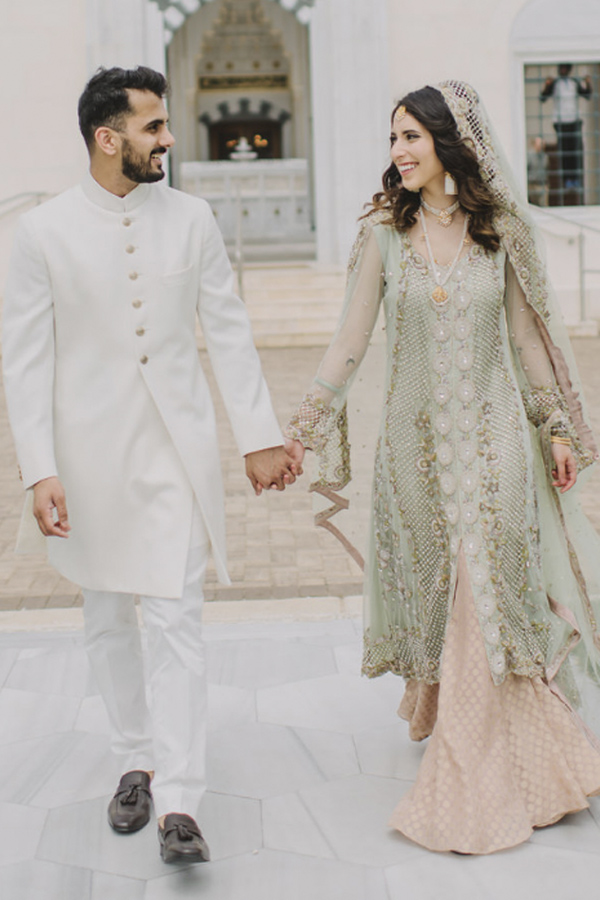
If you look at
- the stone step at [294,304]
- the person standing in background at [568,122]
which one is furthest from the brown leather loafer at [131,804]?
the person standing in background at [568,122]

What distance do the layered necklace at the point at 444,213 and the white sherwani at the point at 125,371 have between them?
60 centimetres

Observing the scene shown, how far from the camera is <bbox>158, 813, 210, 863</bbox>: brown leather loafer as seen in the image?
9.19 ft

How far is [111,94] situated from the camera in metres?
2.95

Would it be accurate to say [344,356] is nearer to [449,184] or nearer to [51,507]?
[449,184]

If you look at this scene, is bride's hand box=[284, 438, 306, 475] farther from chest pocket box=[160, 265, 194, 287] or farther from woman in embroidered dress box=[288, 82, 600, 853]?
chest pocket box=[160, 265, 194, 287]

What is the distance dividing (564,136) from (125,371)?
48.8 feet

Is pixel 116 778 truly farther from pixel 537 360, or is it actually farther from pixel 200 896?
pixel 537 360

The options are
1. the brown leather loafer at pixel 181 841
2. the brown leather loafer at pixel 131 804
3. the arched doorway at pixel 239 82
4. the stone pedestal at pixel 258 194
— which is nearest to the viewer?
the brown leather loafer at pixel 181 841

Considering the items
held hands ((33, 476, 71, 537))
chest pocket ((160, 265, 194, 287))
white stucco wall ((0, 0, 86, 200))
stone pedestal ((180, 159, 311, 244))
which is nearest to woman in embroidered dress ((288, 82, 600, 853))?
chest pocket ((160, 265, 194, 287))

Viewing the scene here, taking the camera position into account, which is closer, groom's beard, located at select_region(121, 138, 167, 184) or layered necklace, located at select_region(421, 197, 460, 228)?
groom's beard, located at select_region(121, 138, 167, 184)

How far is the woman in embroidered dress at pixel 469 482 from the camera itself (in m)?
3.09

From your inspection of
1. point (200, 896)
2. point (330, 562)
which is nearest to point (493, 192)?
point (200, 896)

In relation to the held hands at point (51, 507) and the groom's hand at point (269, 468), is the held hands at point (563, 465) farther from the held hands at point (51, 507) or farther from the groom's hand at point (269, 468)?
the held hands at point (51, 507)

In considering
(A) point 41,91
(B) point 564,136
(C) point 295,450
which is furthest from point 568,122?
(C) point 295,450
